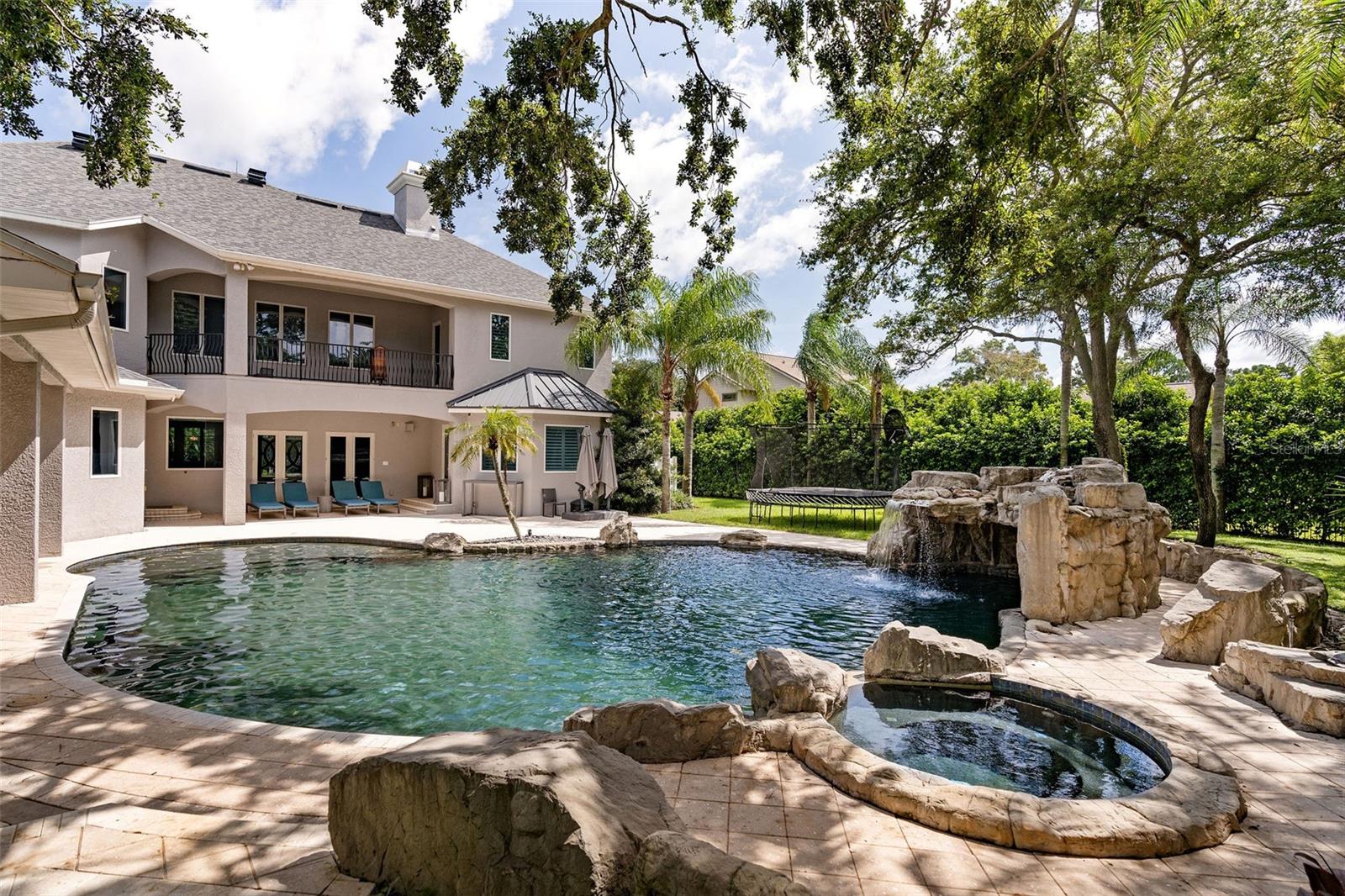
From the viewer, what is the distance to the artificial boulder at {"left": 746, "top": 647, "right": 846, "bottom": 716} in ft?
17.4

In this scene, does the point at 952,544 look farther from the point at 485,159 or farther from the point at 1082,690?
the point at 485,159

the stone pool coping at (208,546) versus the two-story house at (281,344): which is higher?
the two-story house at (281,344)

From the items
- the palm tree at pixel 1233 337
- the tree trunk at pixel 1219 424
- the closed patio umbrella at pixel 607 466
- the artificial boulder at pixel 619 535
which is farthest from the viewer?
the closed patio umbrella at pixel 607 466

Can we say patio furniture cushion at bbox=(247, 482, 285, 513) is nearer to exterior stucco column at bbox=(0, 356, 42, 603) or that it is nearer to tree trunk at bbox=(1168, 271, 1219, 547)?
exterior stucco column at bbox=(0, 356, 42, 603)

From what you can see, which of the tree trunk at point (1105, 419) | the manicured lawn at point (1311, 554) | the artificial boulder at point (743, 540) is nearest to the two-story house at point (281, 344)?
the artificial boulder at point (743, 540)

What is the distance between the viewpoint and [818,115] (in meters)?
11.1

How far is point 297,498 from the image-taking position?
18.4 m

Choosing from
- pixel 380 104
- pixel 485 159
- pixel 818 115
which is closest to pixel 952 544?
pixel 818 115

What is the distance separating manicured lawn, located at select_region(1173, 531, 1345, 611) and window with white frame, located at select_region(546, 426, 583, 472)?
15544 mm

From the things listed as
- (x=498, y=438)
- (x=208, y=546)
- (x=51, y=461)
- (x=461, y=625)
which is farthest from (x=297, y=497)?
(x=461, y=625)

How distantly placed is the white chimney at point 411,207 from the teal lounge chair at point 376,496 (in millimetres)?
8709

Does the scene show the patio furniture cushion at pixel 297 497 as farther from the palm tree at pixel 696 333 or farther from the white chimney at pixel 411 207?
the white chimney at pixel 411 207

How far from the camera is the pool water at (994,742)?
4.37 meters

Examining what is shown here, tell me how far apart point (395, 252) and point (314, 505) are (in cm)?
821
